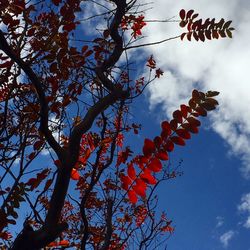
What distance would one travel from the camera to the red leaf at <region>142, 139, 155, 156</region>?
293cm

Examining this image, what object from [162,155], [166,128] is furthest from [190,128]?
[162,155]

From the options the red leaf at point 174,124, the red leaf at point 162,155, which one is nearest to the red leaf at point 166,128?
the red leaf at point 174,124

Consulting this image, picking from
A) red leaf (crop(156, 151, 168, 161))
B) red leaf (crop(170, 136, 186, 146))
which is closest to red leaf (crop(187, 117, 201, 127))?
red leaf (crop(170, 136, 186, 146))

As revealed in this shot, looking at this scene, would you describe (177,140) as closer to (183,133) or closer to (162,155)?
(183,133)

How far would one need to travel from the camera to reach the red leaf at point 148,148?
293 centimetres

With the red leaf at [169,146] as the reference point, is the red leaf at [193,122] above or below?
above

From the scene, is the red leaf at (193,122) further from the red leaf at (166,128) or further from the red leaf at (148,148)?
the red leaf at (148,148)

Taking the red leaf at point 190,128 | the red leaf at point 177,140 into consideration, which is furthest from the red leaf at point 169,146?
the red leaf at point 190,128

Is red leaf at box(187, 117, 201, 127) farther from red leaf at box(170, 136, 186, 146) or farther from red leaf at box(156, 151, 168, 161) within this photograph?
red leaf at box(156, 151, 168, 161)

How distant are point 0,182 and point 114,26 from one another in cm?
300

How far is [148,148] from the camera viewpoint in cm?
295

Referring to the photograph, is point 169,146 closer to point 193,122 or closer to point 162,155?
point 162,155

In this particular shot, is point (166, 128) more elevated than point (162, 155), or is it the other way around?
point (166, 128)

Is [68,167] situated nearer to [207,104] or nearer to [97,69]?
[207,104]
